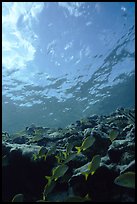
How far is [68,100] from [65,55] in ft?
38.1

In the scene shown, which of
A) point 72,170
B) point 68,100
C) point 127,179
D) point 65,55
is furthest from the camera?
point 68,100

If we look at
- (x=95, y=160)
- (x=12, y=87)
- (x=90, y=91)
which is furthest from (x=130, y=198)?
(x=90, y=91)

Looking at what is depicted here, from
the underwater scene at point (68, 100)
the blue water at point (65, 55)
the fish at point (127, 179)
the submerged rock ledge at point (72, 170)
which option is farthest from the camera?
the blue water at point (65, 55)

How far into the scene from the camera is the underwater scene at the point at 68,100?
5090mm

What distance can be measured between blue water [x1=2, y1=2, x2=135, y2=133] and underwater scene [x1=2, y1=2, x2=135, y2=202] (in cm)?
8

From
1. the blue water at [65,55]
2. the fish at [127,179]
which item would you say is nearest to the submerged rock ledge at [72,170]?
the fish at [127,179]

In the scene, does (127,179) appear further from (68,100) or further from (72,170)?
(68,100)

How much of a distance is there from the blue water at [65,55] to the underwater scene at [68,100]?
0.28 ft

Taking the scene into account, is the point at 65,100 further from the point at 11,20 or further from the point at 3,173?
the point at 3,173

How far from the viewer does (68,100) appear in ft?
108

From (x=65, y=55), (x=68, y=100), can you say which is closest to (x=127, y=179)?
(x=65, y=55)

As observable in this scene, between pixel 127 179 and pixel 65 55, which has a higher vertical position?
pixel 65 55

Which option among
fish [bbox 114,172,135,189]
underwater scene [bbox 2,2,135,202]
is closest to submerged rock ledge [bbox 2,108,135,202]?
underwater scene [bbox 2,2,135,202]

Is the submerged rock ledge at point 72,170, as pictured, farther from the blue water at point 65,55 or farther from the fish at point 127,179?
the blue water at point 65,55
